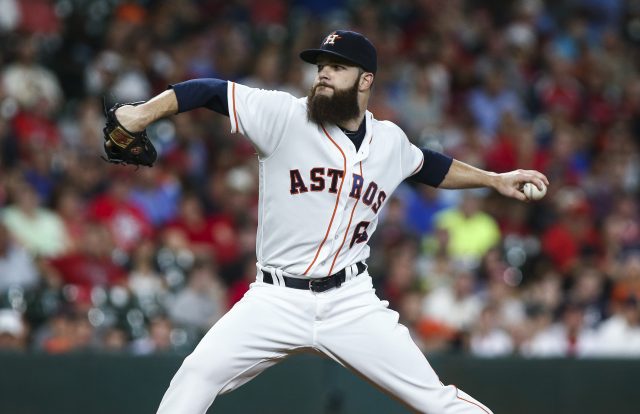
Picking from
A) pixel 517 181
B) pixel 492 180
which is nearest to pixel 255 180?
pixel 492 180

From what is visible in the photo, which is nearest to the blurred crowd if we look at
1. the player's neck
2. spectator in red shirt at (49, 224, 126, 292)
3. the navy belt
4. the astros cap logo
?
spectator in red shirt at (49, 224, 126, 292)

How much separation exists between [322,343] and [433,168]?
1032mm

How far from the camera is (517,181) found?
Answer: 515 centimetres

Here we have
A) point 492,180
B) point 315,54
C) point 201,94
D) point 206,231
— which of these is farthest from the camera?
point 206,231

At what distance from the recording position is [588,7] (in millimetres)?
14062

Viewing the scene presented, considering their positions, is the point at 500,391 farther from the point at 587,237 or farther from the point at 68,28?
the point at 68,28

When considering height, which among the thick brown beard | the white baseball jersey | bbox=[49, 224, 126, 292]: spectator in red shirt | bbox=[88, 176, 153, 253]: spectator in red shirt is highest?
the thick brown beard

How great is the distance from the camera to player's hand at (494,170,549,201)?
5.12m

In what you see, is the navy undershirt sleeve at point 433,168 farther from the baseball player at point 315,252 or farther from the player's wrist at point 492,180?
the baseball player at point 315,252

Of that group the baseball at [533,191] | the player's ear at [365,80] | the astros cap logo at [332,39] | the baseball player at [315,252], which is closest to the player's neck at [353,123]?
the baseball player at [315,252]

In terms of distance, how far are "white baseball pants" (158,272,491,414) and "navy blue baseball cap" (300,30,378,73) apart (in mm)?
975

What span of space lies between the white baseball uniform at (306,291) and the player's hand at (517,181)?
26.0 inches

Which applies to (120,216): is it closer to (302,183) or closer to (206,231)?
(206,231)

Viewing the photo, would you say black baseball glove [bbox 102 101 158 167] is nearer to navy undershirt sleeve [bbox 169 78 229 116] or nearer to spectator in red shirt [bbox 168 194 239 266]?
navy undershirt sleeve [bbox 169 78 229 116]
